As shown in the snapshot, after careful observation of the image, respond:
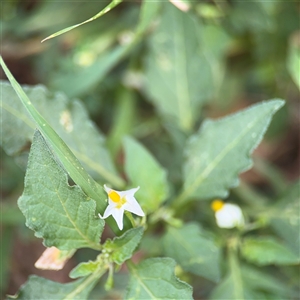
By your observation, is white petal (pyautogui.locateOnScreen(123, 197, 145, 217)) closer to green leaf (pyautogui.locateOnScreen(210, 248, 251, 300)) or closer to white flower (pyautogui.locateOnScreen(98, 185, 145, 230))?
white flower (pyautogui.locateOnScreen(98, 185, 145, 230))

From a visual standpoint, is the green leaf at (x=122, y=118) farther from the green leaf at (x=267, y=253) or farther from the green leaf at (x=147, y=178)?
the green leaf at (x=267, y=253)

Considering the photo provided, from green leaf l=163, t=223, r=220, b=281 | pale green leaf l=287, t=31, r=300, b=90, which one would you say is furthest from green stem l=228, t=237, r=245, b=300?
pale green leaf l=287, t=31, r=300, b=90

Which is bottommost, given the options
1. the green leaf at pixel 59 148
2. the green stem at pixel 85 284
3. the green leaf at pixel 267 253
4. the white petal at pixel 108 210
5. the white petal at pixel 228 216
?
the green leaf at pixel 267 253

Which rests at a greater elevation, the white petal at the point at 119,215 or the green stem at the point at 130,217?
the white petal at the point at 119,215

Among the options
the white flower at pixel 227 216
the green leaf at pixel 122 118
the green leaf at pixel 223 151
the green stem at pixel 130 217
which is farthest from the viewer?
the green leaf at pixel 122 118

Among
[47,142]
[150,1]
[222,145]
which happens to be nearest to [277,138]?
[222,145]

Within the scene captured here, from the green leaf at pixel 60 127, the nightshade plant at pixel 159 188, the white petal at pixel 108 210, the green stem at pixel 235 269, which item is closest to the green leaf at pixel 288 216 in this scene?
the nightshade plant at pixel 159 188

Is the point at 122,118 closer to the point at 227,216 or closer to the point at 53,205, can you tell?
the point at 227,216
